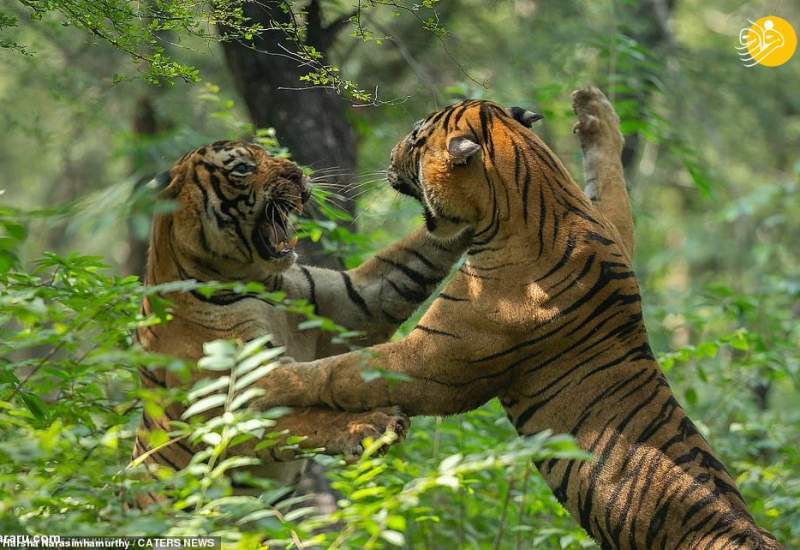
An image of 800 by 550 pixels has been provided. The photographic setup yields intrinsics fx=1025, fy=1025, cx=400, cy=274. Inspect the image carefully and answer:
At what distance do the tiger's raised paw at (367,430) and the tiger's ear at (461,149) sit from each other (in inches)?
42.8

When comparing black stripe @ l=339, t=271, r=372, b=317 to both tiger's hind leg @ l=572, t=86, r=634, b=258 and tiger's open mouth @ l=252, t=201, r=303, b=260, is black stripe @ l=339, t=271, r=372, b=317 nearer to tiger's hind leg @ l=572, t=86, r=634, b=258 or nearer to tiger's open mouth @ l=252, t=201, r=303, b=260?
tiger's open mouth @ l=252, t=201, r=303, b=260

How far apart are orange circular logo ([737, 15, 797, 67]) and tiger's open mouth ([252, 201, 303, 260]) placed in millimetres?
8732

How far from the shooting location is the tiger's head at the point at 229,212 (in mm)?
4617

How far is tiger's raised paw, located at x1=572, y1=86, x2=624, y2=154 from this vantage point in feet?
17.4

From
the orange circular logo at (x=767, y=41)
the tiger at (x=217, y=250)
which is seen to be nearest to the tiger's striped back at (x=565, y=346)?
the tiger at (x=217, y=250)

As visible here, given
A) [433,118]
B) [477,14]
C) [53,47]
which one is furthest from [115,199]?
[53,47]

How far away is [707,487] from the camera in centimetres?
403

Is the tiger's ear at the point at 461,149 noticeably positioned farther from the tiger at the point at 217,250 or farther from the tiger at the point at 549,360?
the tiger at the point at 217,250

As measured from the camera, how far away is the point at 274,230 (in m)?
4.66

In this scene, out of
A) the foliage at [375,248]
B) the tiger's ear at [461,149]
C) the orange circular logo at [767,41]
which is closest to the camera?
the foliage at [375,248]

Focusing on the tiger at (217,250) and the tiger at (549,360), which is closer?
the tiger at (549,360)

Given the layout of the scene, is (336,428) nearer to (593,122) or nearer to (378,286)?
(378,286)

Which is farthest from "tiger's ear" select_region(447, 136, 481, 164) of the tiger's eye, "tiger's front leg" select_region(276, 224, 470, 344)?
the tiger's eye

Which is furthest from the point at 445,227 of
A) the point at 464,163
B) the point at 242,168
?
the point at 242,168
